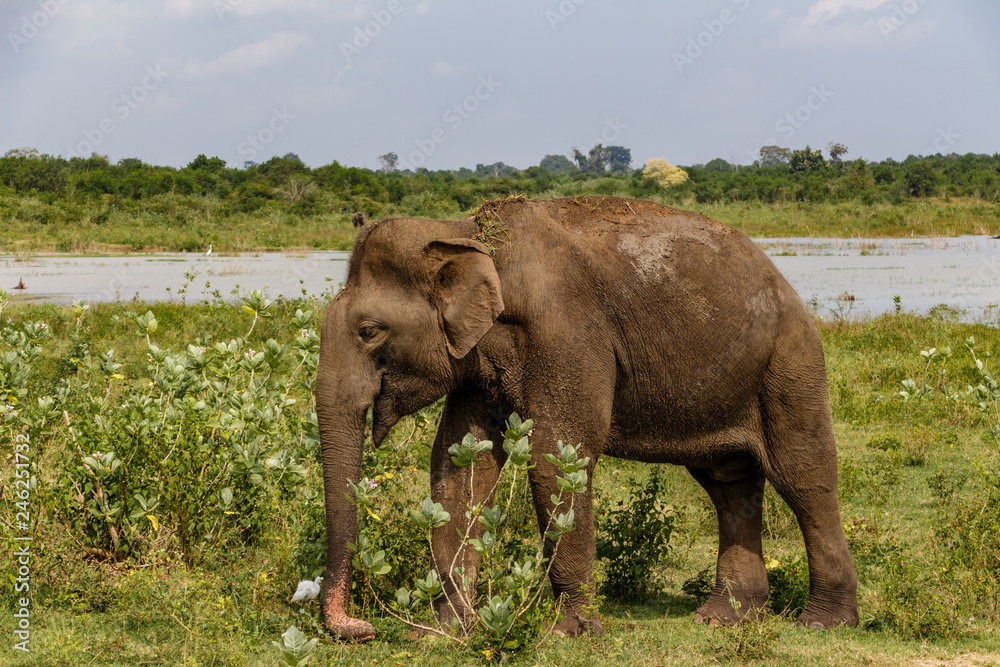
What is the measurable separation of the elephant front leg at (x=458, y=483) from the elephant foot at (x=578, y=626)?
1.94 ft

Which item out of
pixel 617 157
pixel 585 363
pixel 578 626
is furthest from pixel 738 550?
pixel 617 157

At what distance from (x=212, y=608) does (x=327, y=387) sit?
130 cm

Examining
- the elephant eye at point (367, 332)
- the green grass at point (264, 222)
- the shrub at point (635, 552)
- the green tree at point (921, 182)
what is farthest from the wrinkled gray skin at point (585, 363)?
the green tree at point (921, 182)

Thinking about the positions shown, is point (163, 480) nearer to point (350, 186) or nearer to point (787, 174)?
point (350, 186)

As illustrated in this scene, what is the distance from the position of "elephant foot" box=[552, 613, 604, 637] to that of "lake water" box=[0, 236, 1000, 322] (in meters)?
13.0

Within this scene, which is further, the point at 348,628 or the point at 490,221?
the point at 490,221

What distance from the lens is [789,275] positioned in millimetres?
28641

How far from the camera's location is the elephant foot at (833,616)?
5820mm

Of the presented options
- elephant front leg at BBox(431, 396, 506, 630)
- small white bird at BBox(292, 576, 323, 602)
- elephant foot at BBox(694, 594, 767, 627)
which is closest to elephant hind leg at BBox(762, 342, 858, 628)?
elephant foot at BBox(694, 594, 767, 627)

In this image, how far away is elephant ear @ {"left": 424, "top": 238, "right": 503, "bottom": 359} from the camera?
5203 mm

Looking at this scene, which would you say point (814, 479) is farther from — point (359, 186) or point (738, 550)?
point (359, 186)

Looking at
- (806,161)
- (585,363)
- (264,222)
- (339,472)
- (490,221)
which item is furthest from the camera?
(806,161)

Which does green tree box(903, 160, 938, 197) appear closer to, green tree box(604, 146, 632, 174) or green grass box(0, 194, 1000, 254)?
green grass box(0, 194, 1000, 254)

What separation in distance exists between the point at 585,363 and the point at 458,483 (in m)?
1.09
